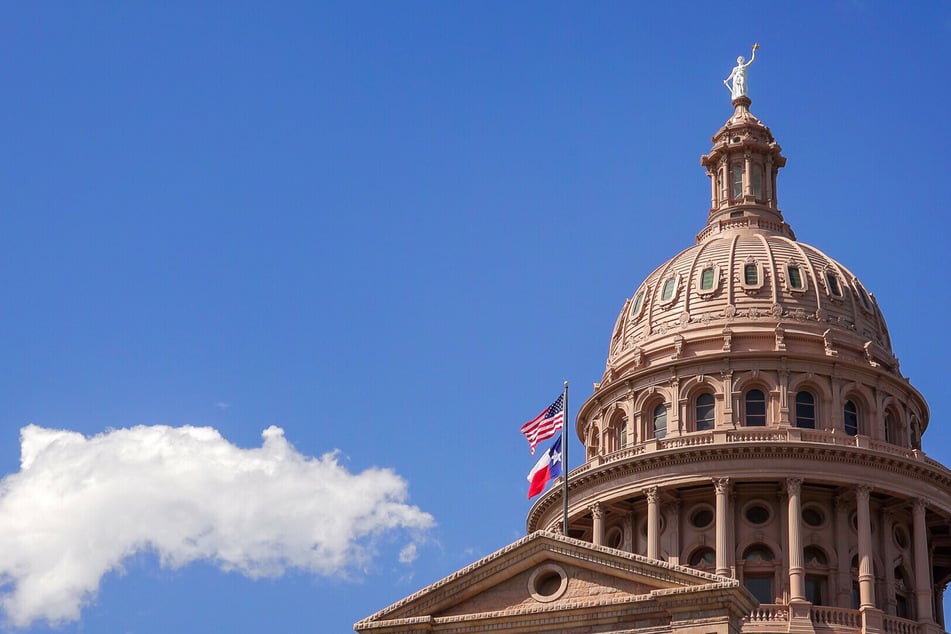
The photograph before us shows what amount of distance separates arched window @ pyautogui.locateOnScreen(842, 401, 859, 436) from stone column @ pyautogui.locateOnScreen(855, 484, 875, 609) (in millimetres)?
3951

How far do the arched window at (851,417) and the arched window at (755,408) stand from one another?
3.46 meters

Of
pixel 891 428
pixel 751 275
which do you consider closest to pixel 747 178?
pixel 751 275

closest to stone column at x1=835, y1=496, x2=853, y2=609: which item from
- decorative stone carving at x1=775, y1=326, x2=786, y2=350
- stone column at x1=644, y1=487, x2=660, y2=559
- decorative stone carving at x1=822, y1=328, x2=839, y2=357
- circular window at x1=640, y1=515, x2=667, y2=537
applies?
decorative stone carving at x1=822, y1=328, x2=839, y2=357

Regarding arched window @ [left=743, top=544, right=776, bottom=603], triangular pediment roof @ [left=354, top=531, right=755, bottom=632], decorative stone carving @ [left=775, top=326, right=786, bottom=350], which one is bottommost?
triangular pediment roof @ [left=354, top=531, right=755, bottom=632]

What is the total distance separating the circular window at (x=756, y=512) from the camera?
76.6 metres

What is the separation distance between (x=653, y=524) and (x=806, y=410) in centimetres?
861

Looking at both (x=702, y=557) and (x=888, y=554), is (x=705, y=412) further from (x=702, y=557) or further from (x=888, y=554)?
(x=888, y=554)

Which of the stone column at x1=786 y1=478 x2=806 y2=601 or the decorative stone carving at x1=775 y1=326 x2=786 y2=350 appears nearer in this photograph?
the stone column at x1=786 y1=478 x2=806 y2=601

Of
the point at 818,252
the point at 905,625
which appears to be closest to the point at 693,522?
the point at 905,625

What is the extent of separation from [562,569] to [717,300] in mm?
34741

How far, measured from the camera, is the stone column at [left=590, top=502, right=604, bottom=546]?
256 feet

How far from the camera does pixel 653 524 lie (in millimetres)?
76000

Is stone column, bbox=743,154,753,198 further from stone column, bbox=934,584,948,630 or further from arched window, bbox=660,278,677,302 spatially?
stone column, bbox=934,584,948,630

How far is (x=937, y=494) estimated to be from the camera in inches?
3059
